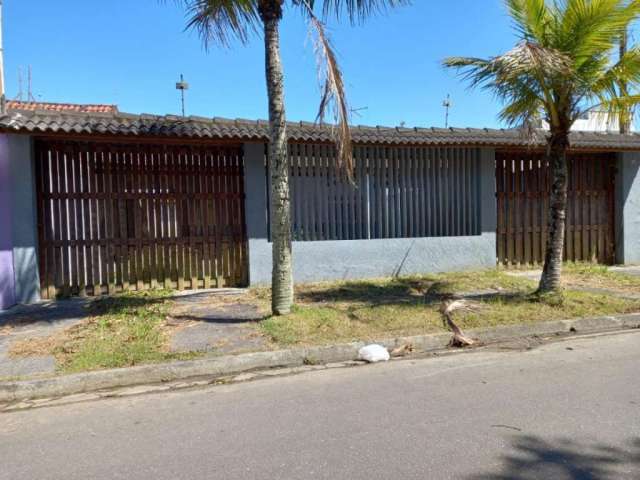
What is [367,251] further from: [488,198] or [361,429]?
[361,429]

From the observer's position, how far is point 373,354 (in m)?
5.26

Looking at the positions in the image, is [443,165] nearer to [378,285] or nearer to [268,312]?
[378,285]

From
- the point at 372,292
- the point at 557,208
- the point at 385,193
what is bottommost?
the point at 372,292

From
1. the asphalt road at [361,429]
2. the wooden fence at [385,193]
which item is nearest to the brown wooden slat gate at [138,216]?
the wooden fence at [385,193]

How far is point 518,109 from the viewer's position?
23.0ft

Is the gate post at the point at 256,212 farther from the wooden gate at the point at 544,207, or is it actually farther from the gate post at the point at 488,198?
the wooden gate at the point at 544,207

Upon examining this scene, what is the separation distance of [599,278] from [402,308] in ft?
16.3

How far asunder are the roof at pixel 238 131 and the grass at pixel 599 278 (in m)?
2.66

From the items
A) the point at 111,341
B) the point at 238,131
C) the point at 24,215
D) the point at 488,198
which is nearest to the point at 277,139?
the point at 238,131

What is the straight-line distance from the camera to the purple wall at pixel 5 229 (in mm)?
7355

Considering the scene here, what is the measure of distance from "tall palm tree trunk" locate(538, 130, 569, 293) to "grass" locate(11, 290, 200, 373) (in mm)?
5350

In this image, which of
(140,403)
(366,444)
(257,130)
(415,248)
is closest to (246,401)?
(140,403)

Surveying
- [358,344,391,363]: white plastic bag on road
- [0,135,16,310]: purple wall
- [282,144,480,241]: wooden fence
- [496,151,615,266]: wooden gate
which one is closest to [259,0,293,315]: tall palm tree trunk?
[358,344,391,363]: white plastic bag on road

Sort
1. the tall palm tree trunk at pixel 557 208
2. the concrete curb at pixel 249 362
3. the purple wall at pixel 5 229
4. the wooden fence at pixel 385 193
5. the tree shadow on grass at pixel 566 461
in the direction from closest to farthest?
the tree shadow on grass at pixel 566 461 → the concrete curb at pixel 249 362 → the tall palm tree trunk at pixel 557 208 → the purple wall at pixel 5 229 → the wooden fence at pixel 385 193
